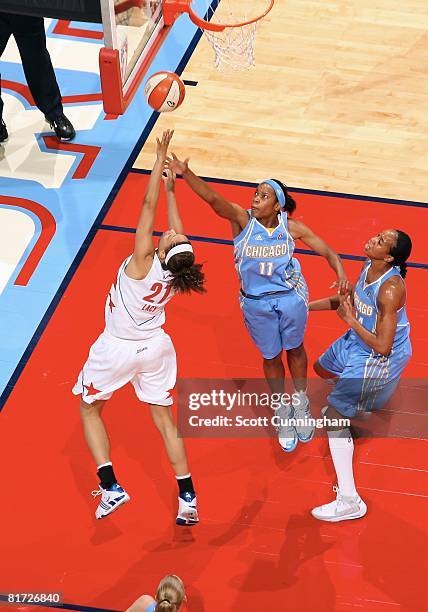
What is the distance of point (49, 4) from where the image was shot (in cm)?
704

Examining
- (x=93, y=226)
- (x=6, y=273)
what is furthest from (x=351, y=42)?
(x=6, y=273)

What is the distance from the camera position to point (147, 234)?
18.3ft

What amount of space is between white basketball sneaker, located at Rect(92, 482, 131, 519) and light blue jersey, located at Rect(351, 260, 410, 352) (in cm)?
165

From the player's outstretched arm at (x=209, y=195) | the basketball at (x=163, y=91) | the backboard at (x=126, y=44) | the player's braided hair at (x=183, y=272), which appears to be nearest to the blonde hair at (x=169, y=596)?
the player's braided hair at (x=183, y=272)

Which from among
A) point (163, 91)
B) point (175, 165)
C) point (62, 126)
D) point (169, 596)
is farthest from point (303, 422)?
point (62, 126)

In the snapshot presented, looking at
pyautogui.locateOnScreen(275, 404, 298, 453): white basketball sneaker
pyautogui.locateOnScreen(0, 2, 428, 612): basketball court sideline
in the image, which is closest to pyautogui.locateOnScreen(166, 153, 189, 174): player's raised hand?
pyautogui.locateOnScreen(0, 2, 428, 612): basketball court sideline

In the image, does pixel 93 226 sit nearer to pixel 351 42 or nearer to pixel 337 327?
pixel 337 327

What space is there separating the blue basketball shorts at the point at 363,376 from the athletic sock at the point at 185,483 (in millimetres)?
947

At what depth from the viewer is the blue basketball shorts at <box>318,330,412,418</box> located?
19.4ft

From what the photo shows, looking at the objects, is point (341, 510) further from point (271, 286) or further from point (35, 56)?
point (35, 56)

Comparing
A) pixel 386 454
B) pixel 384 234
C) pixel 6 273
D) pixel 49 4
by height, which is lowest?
pixel 386 454

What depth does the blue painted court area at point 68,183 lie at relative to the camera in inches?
291

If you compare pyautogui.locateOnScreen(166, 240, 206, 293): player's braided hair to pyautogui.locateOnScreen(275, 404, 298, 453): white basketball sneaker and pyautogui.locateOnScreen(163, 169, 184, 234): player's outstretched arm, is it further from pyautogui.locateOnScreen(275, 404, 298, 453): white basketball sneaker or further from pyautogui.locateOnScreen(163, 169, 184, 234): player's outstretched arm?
pyautogui.locateOnScreen(275, 404, 298, 453): white basketball sneaker

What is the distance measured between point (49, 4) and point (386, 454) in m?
3.81
